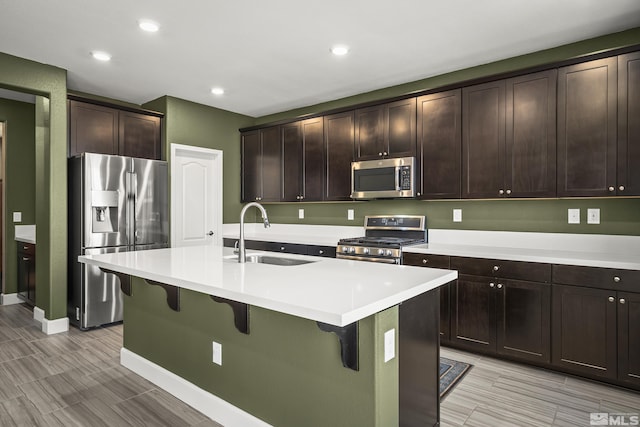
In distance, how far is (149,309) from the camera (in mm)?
2752

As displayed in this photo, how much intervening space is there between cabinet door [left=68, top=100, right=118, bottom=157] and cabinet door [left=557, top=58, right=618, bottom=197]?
4.48 meters

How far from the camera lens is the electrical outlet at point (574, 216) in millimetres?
3154

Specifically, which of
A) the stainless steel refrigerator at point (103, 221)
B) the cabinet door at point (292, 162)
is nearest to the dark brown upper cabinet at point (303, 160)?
the cabinet door at point (292, 162)

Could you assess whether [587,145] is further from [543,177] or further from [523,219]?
[523,219]

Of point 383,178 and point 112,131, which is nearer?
point 383,178

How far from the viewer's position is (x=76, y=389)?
261cm

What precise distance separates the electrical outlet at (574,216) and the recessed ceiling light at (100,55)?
14.1 ft

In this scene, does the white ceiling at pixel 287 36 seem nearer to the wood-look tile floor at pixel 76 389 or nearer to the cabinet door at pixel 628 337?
the cabinet door at pixel 628 337

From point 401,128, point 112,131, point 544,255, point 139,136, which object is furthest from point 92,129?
point 544,255

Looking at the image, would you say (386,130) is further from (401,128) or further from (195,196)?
(195,196)

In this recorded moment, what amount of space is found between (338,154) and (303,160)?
552mm

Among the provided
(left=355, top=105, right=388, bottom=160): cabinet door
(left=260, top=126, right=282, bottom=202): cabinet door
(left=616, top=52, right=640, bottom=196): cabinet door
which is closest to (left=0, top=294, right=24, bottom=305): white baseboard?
(left=260, top=126, right=282, bottom=202): cabinet door

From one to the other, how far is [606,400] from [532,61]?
273 centimetres

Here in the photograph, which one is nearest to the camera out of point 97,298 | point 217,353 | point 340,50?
point 217,353
